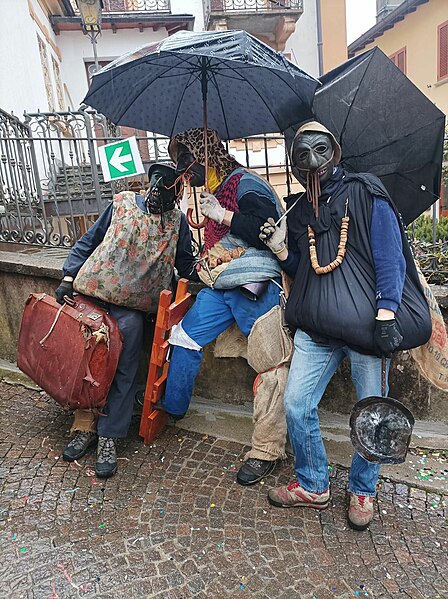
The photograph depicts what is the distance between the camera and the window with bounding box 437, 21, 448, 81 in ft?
52.9

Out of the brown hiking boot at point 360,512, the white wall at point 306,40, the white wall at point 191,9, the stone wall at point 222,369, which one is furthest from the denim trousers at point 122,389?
the white wall at point 191,9

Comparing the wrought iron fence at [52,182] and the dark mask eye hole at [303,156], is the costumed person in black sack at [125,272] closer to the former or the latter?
the dark mask eye hole at [303,156]

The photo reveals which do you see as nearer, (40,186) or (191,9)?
(40,186)

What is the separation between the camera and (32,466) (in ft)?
10.0

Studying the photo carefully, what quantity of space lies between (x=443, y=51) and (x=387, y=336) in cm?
1748

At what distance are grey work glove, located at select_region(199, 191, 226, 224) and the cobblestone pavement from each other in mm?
1497

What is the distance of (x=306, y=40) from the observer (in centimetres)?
1491

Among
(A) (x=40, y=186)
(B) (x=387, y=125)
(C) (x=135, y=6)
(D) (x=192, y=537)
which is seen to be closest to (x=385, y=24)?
(C) (x=135, y=6)

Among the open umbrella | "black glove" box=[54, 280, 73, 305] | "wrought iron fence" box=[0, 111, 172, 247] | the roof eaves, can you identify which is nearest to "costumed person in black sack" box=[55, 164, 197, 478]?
"black glove" box=[54, 280, 73, 305]

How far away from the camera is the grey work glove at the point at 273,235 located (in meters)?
2.49

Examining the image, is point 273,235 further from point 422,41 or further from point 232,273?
point 422,41

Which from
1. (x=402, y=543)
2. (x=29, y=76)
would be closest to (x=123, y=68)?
(x=402, y=543)

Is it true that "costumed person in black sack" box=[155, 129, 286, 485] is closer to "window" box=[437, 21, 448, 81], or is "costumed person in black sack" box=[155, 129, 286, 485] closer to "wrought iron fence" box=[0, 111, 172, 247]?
"wrought iron fence" box=[0, 111, 172, 247]

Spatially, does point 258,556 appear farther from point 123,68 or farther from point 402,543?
point 123,68
